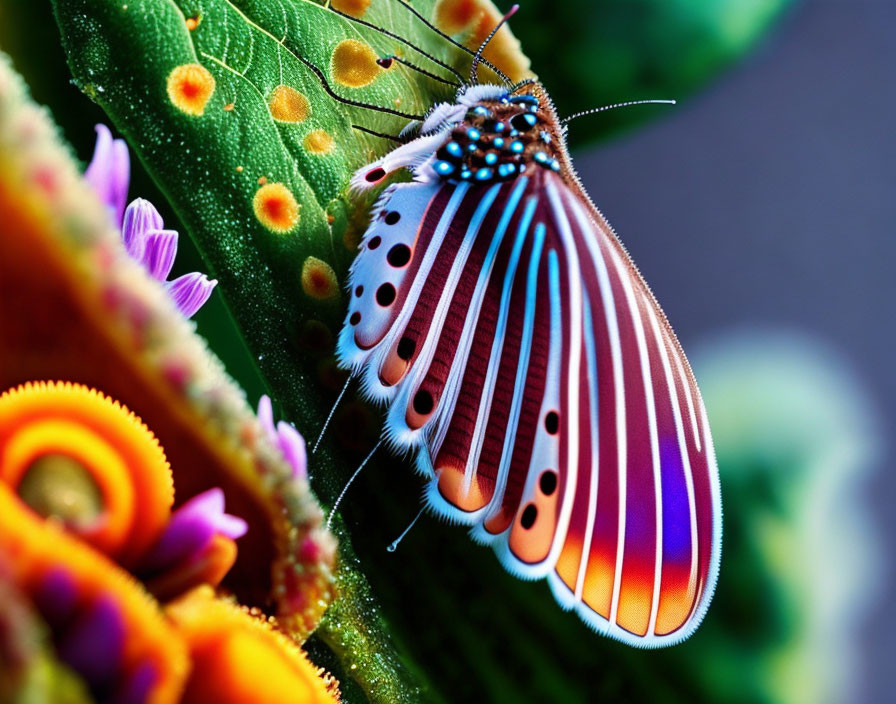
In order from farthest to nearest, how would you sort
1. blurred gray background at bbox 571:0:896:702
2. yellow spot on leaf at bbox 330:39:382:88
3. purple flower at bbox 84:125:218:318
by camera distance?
blurred gray background at bbox 571:0:896:702, yellow spot on leaf at bbox 330:39:382:88, purple flower at bbox 84:125:218:318

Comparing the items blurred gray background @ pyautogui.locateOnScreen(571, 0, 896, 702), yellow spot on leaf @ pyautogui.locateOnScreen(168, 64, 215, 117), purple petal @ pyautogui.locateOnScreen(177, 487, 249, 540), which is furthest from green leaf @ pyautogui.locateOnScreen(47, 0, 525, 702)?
blurred gray background @ pyautogui.locateOnScreen(571, 0, 896, 702)

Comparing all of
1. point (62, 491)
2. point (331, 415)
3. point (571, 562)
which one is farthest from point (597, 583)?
point (62, 491)

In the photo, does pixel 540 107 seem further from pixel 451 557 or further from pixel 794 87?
pixel 794 87

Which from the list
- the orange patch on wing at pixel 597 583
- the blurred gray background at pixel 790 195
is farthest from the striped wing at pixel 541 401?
the blurred gray background at pixel 790 195

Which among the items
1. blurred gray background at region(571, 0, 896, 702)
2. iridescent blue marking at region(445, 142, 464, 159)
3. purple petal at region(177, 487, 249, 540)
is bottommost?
purple petal at region(177, 487, 249, 540)

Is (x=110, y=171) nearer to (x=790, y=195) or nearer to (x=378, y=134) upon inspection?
(x=378, y=134)

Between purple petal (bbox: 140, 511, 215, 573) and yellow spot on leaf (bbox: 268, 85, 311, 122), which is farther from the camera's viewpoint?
yellow spot on leaf (bbox: 268, 85, 311, 122)

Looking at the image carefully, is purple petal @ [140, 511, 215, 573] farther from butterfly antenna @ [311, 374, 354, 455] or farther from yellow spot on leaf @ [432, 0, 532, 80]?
yellow spot on leaf @ [432, 0, 532, 80]

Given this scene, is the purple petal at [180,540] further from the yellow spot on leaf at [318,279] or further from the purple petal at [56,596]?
the yellow spot on leaf at [318,279]
